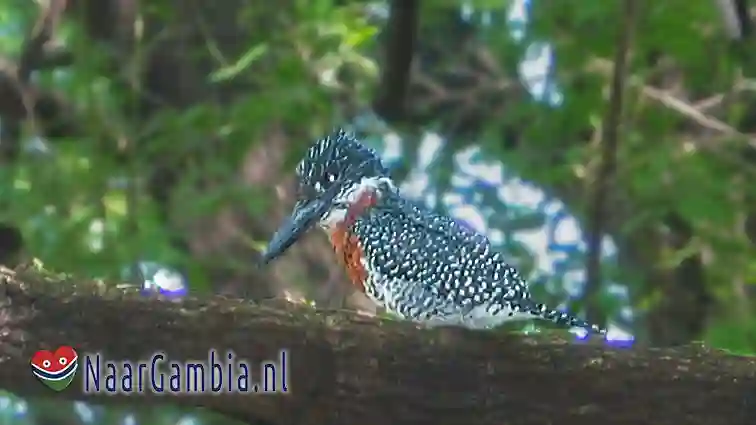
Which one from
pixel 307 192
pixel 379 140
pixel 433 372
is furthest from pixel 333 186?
pixel 379 140

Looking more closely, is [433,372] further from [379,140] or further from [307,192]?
[379,140]

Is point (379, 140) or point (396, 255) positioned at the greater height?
point (379, 140)

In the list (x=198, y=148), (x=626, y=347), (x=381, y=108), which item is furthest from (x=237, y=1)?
(x=626, y=347)

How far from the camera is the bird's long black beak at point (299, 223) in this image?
87 centimetres

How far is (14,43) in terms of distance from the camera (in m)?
1.83

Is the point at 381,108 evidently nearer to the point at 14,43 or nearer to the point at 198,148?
the point at 198,148

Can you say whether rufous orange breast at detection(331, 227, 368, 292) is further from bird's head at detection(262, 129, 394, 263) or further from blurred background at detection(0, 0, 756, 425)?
blurred background at detection(0, 0, 756, 425)

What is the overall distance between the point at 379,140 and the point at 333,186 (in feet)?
2.76

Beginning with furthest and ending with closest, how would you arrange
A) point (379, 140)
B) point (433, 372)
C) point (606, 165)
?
1. point (379, 140)
2. point (606, 165)
3. point (433, 372)

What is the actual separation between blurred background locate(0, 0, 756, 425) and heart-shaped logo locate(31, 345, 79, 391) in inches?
23.2

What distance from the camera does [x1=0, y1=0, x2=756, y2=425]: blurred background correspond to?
1.50m

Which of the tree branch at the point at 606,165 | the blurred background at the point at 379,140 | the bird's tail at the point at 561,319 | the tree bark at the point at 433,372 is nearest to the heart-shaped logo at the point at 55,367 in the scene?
the tree bark at the point at 433,372

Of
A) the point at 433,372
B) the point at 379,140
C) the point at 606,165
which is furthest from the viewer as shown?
the point at 379,140

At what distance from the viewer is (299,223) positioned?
0.88 metres
